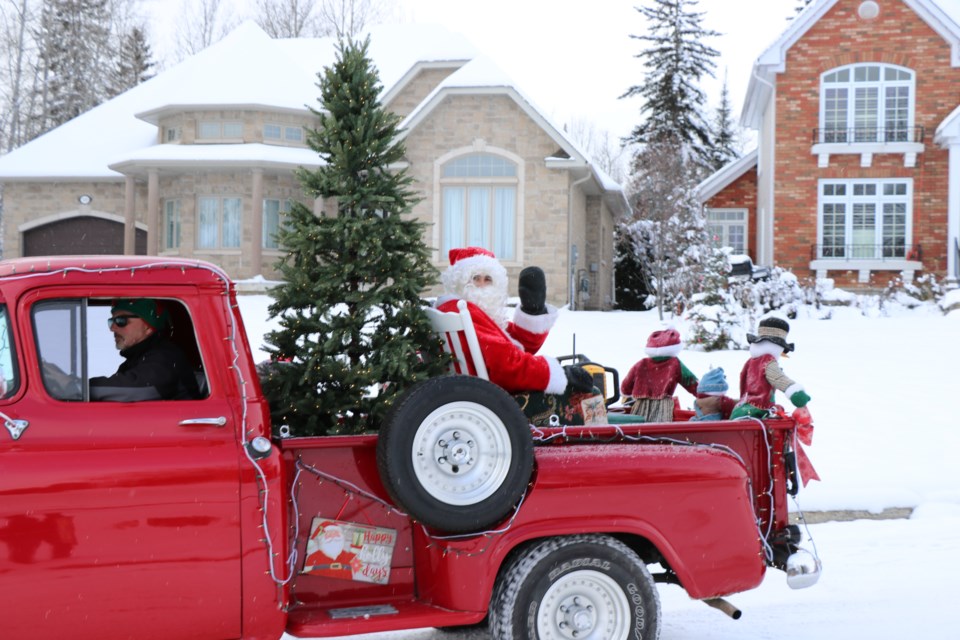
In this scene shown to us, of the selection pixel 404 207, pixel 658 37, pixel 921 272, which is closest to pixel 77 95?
pixel 658 37

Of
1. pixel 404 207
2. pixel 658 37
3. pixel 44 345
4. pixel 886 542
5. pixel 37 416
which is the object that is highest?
pixel 658 37

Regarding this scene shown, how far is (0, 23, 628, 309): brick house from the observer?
2311cm

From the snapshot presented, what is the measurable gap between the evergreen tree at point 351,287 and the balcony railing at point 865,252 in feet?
72.3

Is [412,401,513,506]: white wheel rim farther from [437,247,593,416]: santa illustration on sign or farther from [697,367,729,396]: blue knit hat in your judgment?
[697,367,729,396]: blue knit hat

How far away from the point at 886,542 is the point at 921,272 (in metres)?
19.4

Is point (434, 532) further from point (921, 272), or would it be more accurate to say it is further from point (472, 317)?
point (921, 272)

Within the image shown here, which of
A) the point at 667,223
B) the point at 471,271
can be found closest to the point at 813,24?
Answer: the point at 667,223

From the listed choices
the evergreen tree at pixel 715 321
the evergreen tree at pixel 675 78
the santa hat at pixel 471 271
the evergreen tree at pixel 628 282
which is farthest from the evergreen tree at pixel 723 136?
the santa hat at pixel 471 271

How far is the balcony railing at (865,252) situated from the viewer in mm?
24672

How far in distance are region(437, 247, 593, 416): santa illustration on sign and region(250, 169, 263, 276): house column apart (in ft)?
63.3

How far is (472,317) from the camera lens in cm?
497

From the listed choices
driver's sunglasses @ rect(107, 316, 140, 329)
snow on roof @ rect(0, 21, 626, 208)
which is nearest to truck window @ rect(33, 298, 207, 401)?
driver's sunglasses @ rect(107, 316, 140, 329)

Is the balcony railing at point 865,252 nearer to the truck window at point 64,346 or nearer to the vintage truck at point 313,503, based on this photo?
the vintage truck at point 313,503

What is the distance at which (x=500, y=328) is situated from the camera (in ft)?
17.2
